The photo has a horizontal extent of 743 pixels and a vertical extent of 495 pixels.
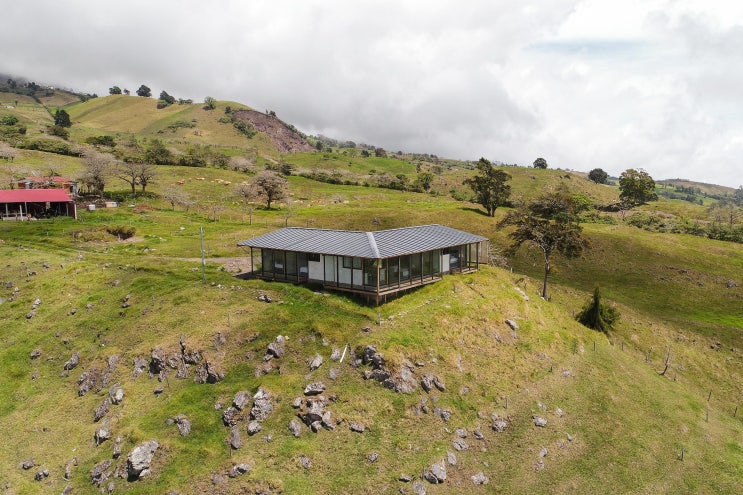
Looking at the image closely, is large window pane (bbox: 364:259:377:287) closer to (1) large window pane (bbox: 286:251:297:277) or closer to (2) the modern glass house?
(2) the modern glass house

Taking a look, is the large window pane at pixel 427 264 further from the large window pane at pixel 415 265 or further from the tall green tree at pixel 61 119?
the tall green tree at pixel 61 119

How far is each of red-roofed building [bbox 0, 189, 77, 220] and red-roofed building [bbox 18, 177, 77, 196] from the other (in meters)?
11.9

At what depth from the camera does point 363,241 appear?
40.8 meters

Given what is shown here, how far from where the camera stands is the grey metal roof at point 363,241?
39.0 metres

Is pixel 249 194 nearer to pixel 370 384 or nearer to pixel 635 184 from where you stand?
pixel 370 384

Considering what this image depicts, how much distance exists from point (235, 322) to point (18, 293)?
26938 millimetres

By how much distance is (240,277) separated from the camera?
4466 cm

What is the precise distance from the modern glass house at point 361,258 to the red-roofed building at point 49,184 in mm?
67279

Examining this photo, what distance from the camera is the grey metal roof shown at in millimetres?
39031

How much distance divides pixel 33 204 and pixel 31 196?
1690 millimetres

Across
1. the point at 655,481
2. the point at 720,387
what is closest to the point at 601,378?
the point at 655,481

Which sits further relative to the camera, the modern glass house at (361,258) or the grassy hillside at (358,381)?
the modern glass house at (361,258)

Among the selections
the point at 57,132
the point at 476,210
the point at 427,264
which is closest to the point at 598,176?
the point at 476,210

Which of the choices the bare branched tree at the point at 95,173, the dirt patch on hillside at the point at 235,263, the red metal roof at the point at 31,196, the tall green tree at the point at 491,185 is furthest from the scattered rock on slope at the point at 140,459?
the bare branched tree at the point at 95,173
